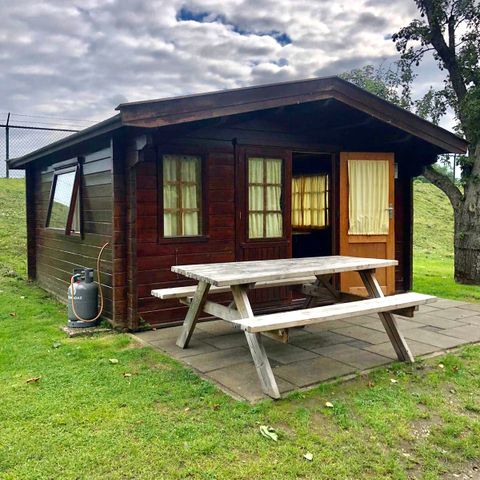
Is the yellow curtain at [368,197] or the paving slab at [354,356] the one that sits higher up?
the yellow curtain at [368,197]

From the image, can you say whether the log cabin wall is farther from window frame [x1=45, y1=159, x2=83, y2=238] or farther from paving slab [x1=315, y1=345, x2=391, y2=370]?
paving slab [x1=315, y1=345, x2=391, y2=370]

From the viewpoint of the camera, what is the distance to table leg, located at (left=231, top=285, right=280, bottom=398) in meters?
2.90

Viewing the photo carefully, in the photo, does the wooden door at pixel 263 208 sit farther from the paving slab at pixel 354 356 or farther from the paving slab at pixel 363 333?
the paving slab at pixel 354 356

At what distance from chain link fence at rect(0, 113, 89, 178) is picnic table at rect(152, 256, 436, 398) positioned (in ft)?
31.1

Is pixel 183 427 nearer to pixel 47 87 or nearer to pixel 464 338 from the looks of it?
pixel 464 338

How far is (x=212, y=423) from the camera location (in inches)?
99.8

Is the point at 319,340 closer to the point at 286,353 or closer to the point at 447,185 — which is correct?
the point at 286,353

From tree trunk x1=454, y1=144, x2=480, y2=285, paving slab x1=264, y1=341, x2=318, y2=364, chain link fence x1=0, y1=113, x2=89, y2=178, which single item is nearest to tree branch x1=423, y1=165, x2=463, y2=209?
tree trunk x1=454, y1=144, x2=480, y2=285

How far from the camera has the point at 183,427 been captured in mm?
2477

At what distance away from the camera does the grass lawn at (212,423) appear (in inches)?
83.9

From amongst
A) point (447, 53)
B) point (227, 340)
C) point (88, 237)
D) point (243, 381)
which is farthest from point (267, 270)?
point (447, 53)

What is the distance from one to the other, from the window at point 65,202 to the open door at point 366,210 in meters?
3.28

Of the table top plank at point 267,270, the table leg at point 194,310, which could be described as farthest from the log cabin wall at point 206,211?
the table top plank at point 267,270

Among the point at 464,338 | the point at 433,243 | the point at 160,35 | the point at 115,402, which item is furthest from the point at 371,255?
the point at 433,243
